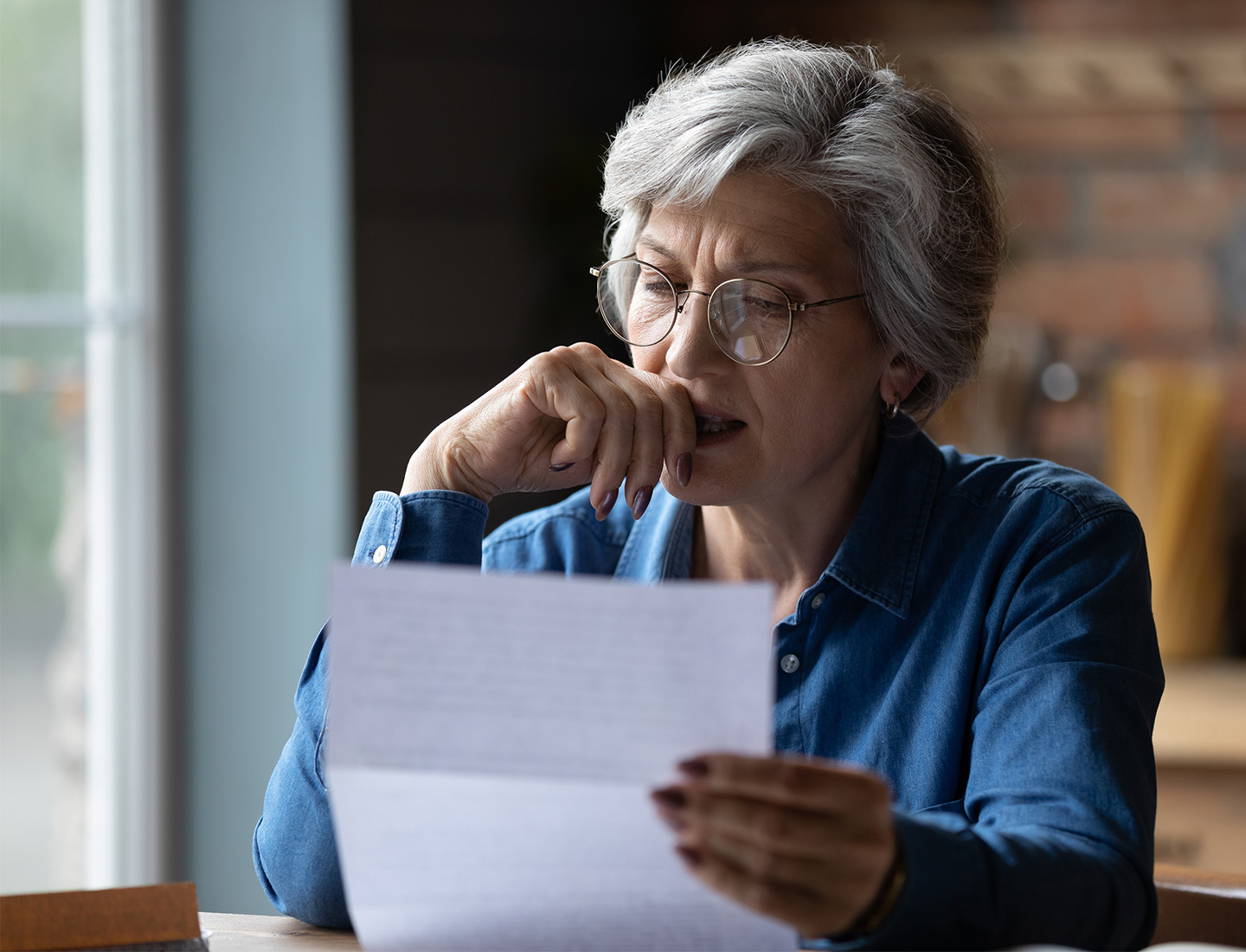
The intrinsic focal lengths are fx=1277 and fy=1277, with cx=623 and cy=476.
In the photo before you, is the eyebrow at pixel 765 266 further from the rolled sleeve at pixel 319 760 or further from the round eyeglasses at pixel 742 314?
the rolled sleeve at pixel 319 760

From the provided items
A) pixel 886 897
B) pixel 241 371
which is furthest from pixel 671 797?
pixel 241 371

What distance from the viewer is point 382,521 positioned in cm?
99

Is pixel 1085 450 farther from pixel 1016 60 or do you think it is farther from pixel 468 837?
pixel 468 837

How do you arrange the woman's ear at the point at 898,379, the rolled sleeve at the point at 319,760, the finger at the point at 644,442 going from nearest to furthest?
the rolled sleeve at the point at 319,760 < the finger at the point at 644,442 < the woman's ear at the point at 898,379

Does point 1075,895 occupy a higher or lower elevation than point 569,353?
lower

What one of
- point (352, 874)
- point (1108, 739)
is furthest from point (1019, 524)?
point (352, 874)

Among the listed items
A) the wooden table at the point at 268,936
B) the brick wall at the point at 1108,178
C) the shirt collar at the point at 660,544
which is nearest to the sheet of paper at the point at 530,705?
the wooden table at the point at 268,936

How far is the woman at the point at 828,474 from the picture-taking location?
930mm

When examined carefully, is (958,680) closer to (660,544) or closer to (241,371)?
(660,544)

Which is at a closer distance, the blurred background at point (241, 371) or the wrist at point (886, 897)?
the wrist at point (886, 897)

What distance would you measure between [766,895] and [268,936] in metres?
0.38

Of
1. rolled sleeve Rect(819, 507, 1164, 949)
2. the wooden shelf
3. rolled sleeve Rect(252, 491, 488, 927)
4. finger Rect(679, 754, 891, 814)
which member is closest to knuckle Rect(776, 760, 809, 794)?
finger Rect(679, 754, 891, 814)

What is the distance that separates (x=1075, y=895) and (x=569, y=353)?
562mm

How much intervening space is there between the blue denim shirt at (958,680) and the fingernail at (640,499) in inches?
4.9
